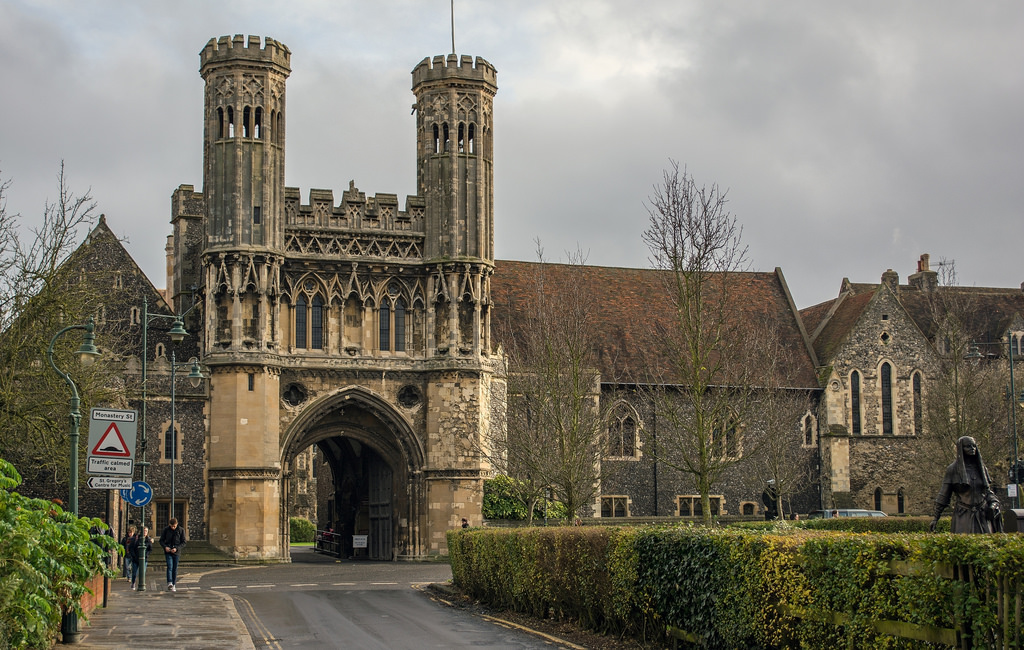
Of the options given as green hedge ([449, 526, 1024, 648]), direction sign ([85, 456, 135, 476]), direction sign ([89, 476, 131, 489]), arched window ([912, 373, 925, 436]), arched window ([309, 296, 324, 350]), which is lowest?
green hedge ([449, 526, 1024, 648])

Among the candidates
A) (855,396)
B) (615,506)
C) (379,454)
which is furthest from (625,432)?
(379,454)

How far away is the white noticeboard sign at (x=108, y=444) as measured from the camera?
60.4ft

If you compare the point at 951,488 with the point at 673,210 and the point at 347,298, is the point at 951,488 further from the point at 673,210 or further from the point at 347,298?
the point at 347,298

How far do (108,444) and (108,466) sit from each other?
0.35 meters

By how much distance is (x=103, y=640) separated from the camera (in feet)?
54.0

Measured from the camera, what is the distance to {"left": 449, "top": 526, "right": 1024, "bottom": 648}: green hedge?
9.85 meters

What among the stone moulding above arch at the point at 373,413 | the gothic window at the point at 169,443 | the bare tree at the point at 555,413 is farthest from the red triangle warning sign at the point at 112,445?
the gothic window at the point at 169,443

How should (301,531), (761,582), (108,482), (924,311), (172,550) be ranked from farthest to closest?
(301,531)
(924,311)
(172,550)
(108,482)
(761,582)

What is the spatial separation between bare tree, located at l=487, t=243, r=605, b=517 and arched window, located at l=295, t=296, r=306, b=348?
713 cm

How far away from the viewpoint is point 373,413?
139 ft

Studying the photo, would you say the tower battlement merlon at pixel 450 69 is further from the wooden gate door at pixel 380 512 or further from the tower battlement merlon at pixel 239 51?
the wooden gate door at pixel 380 512

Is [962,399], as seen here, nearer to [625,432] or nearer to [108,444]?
[625,432]

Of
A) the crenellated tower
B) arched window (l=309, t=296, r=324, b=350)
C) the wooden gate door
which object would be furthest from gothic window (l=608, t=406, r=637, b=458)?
arched window (l=309, t=296, r=324, b=350)

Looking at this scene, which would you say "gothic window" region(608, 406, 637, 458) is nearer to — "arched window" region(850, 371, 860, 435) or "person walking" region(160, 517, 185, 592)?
"arched window" region(850, 371, 860, 435)
